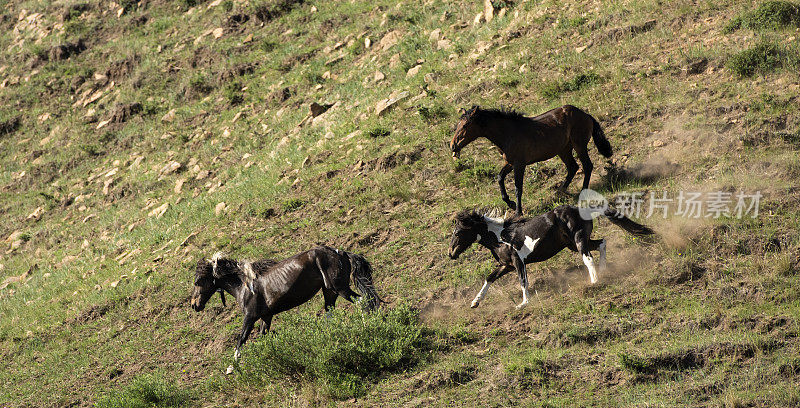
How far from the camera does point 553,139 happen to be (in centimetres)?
1430

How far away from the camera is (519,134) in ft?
46.5

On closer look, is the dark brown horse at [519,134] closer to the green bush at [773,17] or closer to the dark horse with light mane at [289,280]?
Answer: the dark horse with light mane at [289,280]

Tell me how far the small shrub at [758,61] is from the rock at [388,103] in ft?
25.5

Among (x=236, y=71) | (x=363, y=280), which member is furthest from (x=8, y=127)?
(x=363, y=280)

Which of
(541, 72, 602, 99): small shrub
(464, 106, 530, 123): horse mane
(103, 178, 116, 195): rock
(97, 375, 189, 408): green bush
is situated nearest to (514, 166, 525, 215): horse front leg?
(464, 106, 530, 123): horse mane

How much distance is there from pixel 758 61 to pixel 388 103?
8585 mm

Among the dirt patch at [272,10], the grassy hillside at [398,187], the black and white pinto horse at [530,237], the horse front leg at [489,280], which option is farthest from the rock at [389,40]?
the horse front leg at [489,280]

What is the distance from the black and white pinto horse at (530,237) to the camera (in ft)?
37.4

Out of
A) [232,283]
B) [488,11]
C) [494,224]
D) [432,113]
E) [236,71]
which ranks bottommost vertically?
[236,71]

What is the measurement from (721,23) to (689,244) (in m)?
9.09

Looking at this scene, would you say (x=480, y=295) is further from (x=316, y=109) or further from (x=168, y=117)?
(x=168, y=117)

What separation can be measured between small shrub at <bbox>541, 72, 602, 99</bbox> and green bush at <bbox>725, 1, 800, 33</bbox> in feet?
11.2

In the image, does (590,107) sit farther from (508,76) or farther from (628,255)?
(628,255)

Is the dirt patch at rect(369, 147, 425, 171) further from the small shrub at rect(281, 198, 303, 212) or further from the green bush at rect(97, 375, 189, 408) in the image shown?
the green bush at rect(97, 375, 189, 408)
